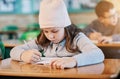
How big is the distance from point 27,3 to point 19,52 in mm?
4955

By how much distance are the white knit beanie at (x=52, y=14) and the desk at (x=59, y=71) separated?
27 centimetres

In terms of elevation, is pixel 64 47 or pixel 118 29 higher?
pixel 64 47

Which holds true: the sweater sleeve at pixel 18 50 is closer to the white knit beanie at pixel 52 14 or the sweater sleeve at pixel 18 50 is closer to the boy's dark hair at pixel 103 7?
the white knit beanie at pixel 52 14

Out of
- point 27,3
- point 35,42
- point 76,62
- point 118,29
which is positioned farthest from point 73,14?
point 76,62

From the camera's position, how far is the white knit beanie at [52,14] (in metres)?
1.73

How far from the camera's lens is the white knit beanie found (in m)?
1.73

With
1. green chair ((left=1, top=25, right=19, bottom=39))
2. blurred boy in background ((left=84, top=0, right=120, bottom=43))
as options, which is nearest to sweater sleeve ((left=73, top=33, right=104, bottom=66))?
blurred boy in background ((left=84, top=0, right=120, bottom=43))

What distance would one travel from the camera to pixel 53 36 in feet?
5.83

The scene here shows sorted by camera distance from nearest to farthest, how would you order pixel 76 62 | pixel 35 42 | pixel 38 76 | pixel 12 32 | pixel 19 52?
pixel 38 76, pixel 76 62, pixel 19 52, pixel 35 42, pixel 12 32

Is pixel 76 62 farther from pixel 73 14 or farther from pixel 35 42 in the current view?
pixel 73 14

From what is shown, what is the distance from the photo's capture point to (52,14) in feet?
5.68

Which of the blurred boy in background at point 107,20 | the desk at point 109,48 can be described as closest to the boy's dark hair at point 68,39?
the desk at point 109,48

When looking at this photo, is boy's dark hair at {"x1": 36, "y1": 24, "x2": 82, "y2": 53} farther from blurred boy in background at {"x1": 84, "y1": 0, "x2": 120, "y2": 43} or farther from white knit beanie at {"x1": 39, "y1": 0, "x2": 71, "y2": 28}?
blurred boy in background at {"x1": 84, "y1": 0, "x2": 120, "y2": 43}

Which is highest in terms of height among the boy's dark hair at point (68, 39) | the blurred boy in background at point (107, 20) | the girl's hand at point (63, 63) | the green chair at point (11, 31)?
the boy's dark hair at point (68, 39)
